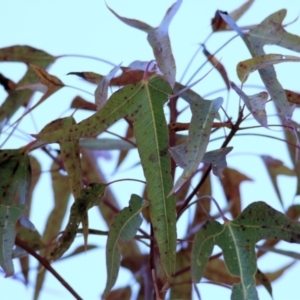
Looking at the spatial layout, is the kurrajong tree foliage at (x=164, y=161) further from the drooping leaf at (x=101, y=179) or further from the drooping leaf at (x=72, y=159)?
the drooping leaf at (x=101, y=179)

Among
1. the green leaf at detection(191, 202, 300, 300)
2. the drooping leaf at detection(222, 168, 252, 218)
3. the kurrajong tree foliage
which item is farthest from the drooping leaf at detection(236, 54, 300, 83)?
the drooping leaf at detection(222, 168, 252, 218)

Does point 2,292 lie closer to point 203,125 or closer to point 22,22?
point 22,22

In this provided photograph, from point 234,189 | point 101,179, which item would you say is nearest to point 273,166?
point 234,189

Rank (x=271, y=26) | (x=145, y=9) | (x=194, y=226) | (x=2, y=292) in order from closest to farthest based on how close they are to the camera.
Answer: (x=271, y=26) < (x=194, y=226) < (x=2, y=292) < (x=145, y=9)

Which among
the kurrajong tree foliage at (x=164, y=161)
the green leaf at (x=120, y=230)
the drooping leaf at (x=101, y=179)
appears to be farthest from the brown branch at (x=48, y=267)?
the drooping leaf at (x=101, y=179)

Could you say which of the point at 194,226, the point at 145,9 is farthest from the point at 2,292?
the point at 145,9

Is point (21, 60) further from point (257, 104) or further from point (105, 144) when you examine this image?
point (257, 104)

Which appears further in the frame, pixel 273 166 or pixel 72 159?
pixel 273 166
